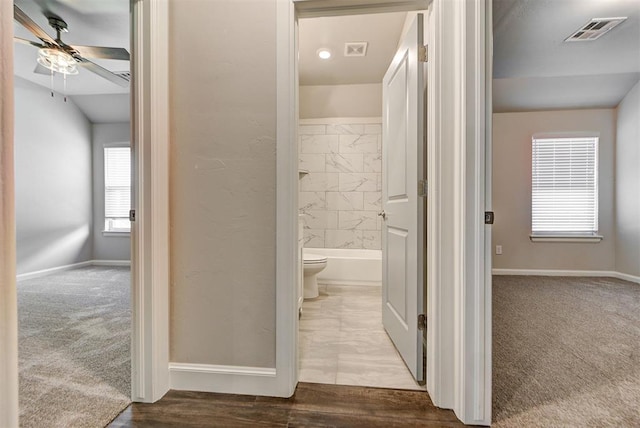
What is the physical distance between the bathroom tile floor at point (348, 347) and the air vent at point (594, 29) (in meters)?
3.18

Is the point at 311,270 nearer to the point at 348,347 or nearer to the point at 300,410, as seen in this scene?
the point at 348,347

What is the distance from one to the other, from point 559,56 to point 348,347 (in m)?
3.80

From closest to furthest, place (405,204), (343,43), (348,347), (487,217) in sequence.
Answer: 1. (487,217)
2. (405,204)
3. (348,347)
4. (343,43)

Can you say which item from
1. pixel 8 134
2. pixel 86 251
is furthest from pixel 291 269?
pixel 86 251

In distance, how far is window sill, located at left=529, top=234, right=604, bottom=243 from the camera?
13.3ft

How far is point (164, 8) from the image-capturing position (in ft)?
4.74

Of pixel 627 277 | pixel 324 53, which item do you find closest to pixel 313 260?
pixel 324 53

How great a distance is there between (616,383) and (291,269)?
6.09 ft

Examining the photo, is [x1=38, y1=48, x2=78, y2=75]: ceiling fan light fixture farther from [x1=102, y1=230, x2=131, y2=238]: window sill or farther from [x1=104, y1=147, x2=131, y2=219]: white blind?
[x1=102, y1=230, x2=131, y2=238]: window sill

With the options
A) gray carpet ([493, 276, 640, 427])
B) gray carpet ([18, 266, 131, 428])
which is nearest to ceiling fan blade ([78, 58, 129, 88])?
gray carpet ([18, 266, 131, 428])

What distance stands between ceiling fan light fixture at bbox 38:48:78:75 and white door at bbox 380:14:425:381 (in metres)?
2.81

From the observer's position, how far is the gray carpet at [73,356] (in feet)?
4.35

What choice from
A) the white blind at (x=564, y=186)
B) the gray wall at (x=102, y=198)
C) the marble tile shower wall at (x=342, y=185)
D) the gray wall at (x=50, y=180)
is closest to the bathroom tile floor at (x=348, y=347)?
the marble tile shower wall at (x=342, y=185)

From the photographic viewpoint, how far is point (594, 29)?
266cm
